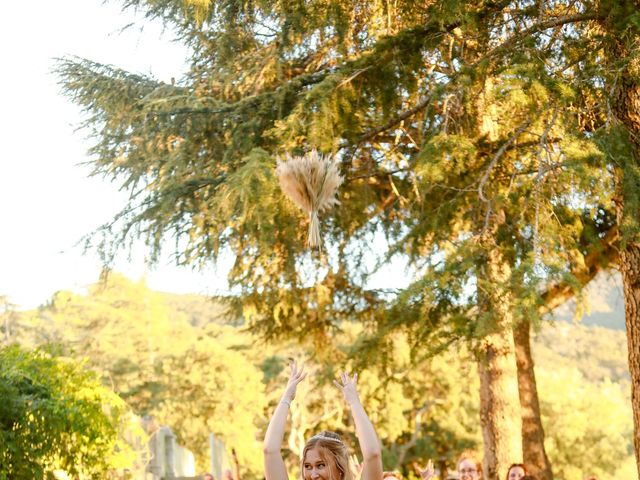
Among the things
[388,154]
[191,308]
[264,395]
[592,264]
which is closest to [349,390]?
[388,154]

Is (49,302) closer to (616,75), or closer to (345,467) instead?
(616,75)

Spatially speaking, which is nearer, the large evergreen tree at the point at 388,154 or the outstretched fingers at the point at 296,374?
the outstretched fingers at the point at 296,374

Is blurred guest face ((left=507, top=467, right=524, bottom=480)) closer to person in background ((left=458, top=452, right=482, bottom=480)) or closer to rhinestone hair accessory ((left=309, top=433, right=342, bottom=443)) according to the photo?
person in background ((left=458, top=452, right=482, bottom=480))

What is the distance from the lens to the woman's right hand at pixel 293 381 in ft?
10.9

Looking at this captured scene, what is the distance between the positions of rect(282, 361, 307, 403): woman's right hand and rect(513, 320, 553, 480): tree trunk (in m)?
11.0

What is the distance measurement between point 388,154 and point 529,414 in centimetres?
443

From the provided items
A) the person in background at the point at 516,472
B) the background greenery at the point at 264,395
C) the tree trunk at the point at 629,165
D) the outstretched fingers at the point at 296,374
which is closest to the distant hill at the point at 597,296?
the tree trunk at the point at 629,165

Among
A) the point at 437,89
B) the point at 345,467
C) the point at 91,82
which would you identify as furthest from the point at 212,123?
the point at 345,467

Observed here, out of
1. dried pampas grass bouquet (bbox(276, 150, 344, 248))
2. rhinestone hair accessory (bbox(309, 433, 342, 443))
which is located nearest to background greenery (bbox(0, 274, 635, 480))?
dried pampas grass bouquet (bbox(276, 150, 344, 248))

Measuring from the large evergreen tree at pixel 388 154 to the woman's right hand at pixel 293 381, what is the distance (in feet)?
18.4

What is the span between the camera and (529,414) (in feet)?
47.9

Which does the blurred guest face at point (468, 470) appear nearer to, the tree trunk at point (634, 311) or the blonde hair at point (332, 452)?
the tree trunk at point (634, 311)

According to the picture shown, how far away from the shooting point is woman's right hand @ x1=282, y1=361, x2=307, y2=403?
3330 millimetres

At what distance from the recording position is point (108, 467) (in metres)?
10.5
